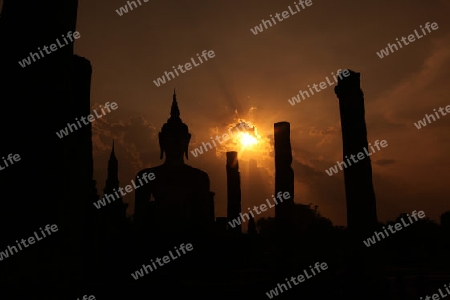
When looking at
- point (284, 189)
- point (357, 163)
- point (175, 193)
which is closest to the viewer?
point (357, 163)

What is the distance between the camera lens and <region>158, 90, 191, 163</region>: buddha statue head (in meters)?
25.2

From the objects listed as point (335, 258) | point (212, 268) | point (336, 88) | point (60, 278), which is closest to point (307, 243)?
point (335, 258)

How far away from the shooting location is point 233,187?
19.5 metres

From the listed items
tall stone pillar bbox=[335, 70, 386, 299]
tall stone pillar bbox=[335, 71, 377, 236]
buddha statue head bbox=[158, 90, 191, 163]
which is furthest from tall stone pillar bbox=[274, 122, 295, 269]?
buddha statue head bbox=[158, 90, 191, 163]

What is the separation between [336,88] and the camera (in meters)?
9.68

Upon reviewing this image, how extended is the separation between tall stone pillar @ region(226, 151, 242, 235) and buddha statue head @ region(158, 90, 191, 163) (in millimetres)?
6532

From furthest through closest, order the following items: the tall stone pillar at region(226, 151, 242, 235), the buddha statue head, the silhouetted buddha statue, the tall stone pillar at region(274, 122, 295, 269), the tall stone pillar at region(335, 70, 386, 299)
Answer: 1. the buddha statue head
2. the silhouetted buddha statue
3. the tall stone pillar at region(226, 151, 242, 235)
4. the tall stone pillar at region(274, 122, 295, 269)
5. the tall stone pillar at region(335, 70, 386, 299)

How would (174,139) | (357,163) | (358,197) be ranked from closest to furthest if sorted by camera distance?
1. (358,197)
2. (357,163)
3. (174,139)

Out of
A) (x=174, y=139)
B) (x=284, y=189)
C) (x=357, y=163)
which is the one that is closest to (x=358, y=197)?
(x=357, y=163)

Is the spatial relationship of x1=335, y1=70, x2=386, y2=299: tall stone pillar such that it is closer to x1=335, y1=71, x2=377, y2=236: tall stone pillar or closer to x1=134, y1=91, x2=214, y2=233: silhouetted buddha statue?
x1=335, y1=71, x2=377, y2=236: tall stone pillar

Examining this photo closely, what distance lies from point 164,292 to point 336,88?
6451 mm

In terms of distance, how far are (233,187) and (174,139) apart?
7781 millimetres

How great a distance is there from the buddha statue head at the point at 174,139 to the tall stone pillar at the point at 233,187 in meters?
6.53

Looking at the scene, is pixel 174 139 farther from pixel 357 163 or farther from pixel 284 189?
pixel 357 163
